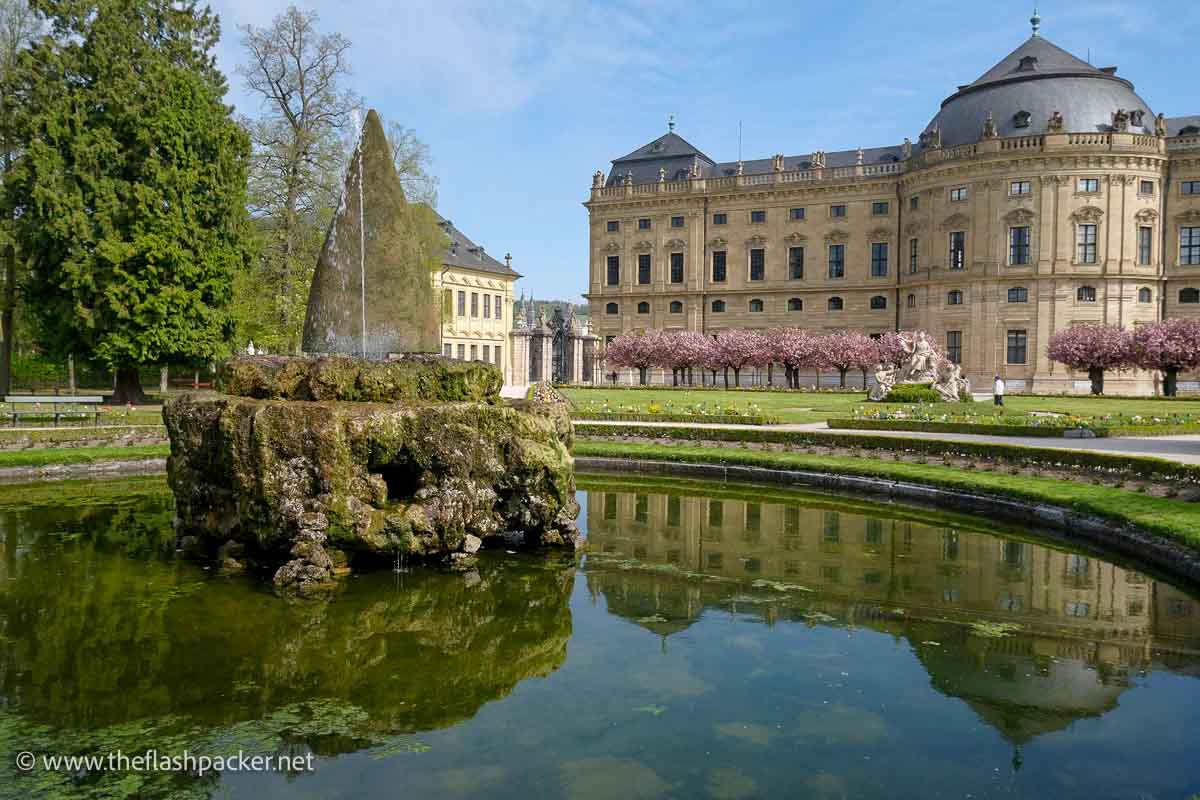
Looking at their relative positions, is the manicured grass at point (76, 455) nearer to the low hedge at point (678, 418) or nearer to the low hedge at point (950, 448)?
the low hedge at point (950, 448)

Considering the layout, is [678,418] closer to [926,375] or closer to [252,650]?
[926,375]

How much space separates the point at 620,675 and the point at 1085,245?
51.6 m

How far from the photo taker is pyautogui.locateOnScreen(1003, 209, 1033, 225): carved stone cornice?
4888 cm

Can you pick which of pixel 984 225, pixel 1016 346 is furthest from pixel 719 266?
pixel 1016 346

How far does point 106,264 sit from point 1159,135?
53723mm

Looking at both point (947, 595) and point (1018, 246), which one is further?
point (1018, 246)

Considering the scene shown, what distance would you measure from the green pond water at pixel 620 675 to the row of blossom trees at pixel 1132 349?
119 feet

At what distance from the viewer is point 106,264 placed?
28.1 m

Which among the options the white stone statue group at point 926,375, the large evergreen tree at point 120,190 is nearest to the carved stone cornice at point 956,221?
the white stone statue group at point 926,375

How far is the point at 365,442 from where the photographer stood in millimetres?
9938

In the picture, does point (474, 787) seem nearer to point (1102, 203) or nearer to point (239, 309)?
point (239, 309)

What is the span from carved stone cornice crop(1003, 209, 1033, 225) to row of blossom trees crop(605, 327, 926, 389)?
9243mm

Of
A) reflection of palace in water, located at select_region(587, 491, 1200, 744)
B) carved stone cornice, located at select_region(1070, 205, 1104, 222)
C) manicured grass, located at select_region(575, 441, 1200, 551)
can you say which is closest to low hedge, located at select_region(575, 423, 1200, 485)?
manicured grass, located at select_region(575, 441, 1200, 551)

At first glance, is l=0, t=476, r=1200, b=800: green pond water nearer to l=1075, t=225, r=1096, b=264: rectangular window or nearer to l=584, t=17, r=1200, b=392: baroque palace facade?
l=584, t=17, r=1200, b=392: baroque palace facade
